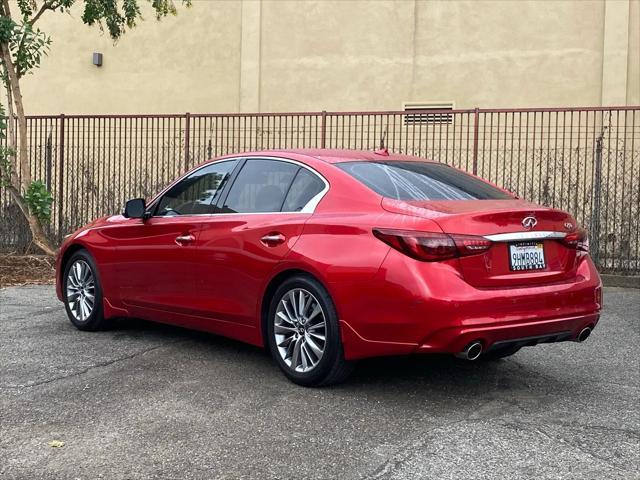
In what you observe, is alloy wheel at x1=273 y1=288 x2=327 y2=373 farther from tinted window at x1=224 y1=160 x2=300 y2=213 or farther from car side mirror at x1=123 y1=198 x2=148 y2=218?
car side mirror at x1=123 y1=198 x2=148 y2=218

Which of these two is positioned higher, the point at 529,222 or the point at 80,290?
the point at 529,222

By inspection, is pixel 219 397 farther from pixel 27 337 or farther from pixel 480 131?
pixel 480 131

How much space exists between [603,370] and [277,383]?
2.45 meters

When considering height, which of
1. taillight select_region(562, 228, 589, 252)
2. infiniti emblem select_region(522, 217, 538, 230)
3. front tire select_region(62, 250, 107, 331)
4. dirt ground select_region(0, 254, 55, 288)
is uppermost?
infiniti emblem select_region(522, 217, 538, 230)

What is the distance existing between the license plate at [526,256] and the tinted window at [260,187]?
159cm

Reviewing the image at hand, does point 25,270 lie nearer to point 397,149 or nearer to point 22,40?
point 22,40

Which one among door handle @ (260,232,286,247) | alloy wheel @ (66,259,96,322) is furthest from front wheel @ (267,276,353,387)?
alloy wheel @ (66,259,96,322)

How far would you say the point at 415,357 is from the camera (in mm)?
5922

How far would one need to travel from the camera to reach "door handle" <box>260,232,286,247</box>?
5.09 metres

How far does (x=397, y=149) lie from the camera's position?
12.4 meters

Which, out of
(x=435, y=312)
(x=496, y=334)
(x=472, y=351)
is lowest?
(x=472, y=351)

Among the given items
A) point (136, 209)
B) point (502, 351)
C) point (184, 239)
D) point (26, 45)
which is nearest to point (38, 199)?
point (26, 45)

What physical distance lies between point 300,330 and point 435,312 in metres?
1.01

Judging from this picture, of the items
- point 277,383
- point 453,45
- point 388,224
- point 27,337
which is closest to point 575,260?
point 388,224
